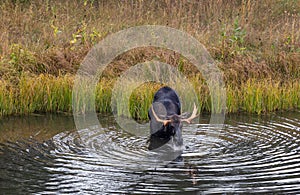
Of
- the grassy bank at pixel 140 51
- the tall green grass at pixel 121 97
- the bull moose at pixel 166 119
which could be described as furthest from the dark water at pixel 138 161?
the grassy bank at pixel 140 51

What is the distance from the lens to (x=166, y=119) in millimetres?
6852

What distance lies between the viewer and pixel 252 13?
13898 mm

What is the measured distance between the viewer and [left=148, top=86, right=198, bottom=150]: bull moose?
6816mm

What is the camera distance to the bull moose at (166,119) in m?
6.82

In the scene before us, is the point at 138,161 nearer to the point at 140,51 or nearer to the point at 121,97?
the point at 121,97

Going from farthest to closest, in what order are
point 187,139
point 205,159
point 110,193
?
point 187,139, point 205,159, point 110,193

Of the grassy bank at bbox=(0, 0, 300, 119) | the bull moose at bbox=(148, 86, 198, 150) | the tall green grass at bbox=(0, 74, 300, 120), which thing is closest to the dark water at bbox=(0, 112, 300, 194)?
the bull moose at bbox=(148, 86, 198, 150)

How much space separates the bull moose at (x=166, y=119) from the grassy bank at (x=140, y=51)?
1.19 m

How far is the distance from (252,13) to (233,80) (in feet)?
13.6

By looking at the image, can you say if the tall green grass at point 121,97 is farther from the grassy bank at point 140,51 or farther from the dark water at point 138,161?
the dark water at point 138,161

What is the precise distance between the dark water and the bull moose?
0.62 feet

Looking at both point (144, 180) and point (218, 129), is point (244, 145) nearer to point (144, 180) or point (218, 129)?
point (218, 129)

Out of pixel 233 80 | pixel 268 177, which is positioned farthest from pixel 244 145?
pixel 233 80

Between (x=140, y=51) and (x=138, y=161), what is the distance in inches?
199
